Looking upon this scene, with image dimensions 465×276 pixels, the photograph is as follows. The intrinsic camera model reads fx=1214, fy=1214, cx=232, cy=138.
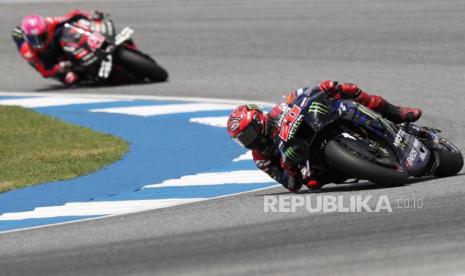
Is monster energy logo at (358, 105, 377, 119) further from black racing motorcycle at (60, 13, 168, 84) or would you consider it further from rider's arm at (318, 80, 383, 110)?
black racing motorcycle at (60, 13, 168, 84)

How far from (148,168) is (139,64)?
649 centimetres

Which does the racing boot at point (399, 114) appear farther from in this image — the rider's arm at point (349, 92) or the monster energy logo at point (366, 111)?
the monster energy logo at point (366, 111)

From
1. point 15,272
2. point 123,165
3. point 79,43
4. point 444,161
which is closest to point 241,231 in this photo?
point 15,272

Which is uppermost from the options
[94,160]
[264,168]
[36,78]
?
[264,168]

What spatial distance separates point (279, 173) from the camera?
10102mm

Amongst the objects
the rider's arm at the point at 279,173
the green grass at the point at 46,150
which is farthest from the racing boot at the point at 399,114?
the green grass at the point at 46,150

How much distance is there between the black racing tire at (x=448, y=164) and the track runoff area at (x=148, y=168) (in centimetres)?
169

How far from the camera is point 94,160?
42.5 feet

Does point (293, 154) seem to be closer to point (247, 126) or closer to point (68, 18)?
point (247, 126)

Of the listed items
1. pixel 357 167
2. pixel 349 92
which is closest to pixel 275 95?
pixel 349 92

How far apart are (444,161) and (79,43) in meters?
9.45

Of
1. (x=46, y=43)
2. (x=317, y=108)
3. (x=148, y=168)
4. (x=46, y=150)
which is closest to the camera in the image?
(x=317, y=108)

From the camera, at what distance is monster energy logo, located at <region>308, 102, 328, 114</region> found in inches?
380

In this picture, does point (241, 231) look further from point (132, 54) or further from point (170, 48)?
point (170, 48)
